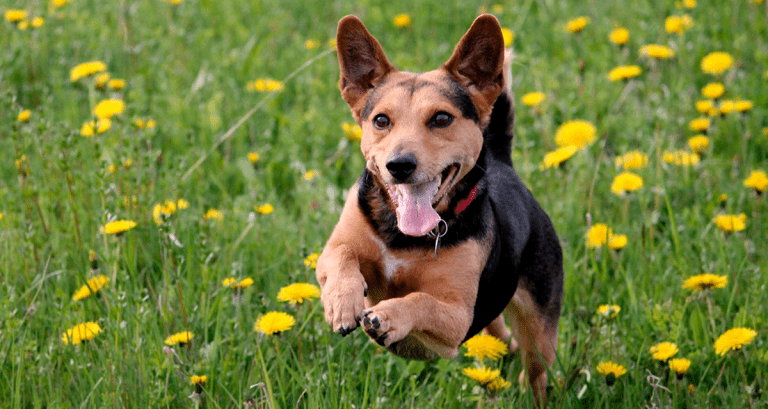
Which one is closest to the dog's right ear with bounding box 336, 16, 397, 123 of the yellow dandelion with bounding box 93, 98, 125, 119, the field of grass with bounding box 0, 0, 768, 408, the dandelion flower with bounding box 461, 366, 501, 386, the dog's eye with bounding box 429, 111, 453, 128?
the dog's eye with bounding box 429, 111, 453, 128

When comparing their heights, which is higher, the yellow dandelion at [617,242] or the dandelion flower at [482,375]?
the dandelion flower at [482,375]

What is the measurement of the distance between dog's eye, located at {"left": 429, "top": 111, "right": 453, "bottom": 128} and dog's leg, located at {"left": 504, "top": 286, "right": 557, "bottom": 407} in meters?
1.19

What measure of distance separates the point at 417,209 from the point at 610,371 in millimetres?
1443

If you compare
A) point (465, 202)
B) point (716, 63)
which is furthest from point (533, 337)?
point (716, 63)

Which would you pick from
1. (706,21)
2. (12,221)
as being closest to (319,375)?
(12,221)

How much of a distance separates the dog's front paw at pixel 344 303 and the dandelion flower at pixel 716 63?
5186 mm

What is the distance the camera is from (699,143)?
6699mm

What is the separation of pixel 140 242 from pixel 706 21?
247 inches

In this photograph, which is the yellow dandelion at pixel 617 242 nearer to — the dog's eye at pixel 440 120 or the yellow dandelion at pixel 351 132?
the dog's eye at pixel 440 120

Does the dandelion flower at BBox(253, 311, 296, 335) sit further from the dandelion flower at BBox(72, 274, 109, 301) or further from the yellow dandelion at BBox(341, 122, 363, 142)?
the yellow dandelion at BBox(341, 122, 363, 142)

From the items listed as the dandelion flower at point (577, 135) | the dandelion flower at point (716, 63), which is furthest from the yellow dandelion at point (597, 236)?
the dandelion flower at point (716, 63)

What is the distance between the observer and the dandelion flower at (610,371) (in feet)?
13.9

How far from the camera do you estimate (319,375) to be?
165 inches

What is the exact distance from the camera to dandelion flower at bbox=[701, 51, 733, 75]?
736cm
